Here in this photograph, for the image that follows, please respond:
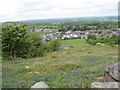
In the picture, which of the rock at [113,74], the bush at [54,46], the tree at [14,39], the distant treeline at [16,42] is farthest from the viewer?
the bush at [54,46]

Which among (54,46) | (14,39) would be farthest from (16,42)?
(54,46)

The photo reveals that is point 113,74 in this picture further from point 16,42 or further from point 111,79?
point 16,42

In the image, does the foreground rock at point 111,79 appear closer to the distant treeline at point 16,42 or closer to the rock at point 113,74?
the rock at point 113,74

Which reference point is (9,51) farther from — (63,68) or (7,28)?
(63,68)

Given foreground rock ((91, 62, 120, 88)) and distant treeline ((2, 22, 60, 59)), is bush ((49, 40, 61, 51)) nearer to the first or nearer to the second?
distant treeline ((2, 22, 60, 59))

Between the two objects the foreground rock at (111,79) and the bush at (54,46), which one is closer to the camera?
the foreground rock at (111,79)

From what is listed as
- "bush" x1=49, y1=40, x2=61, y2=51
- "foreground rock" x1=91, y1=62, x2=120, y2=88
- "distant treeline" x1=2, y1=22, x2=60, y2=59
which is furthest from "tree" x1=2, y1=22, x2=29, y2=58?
"foreground rock" x1=91, y1=62, x2=120, y2=88

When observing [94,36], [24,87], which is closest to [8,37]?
[24,87]

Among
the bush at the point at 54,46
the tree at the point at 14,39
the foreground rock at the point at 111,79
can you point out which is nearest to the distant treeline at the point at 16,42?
the tree at the point at 14,39
